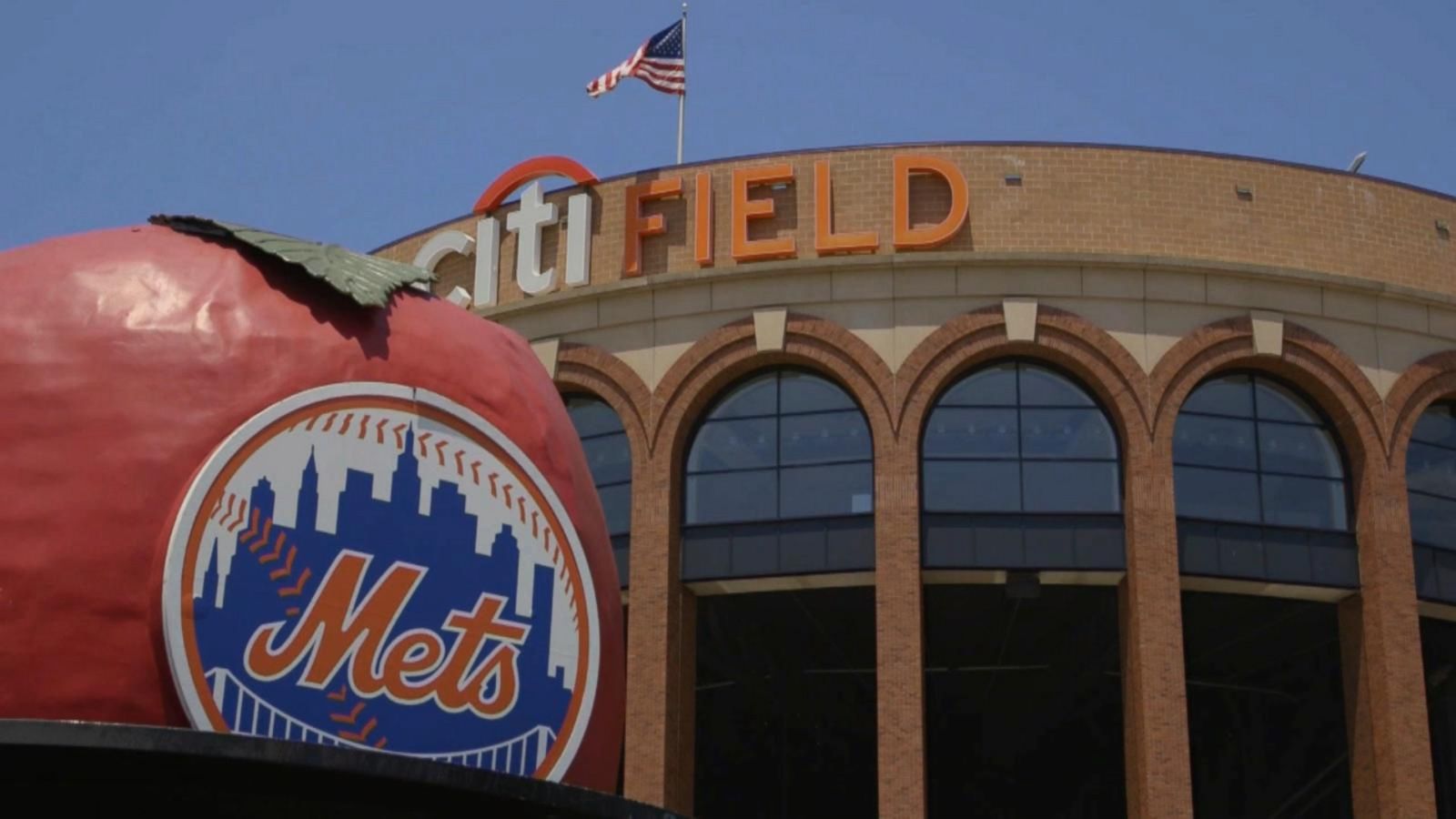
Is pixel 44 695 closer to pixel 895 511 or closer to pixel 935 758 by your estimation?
pixel 895 511

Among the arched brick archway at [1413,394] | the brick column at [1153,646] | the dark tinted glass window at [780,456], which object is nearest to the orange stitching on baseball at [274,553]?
the dark tinted glass window at [780,456]

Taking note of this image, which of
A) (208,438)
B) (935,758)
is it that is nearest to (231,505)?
(208,438)

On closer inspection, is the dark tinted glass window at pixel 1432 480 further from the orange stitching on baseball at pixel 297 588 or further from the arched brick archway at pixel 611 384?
the orange stitching on baseball at pixel 297 588

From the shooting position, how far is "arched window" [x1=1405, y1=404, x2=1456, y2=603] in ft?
106

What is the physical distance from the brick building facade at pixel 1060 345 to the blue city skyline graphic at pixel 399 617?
13.8m

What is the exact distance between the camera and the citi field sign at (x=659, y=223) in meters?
32.4

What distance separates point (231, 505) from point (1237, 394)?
20970 mm

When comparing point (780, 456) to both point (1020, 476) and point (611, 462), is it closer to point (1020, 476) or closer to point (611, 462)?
point (611, 462)

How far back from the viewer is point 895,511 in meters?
30.8

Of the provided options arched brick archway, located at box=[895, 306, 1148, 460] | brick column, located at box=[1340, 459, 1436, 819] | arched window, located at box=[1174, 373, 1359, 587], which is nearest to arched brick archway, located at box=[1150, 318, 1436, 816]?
brick column, located at box=[1340, 459, 1436, 819]

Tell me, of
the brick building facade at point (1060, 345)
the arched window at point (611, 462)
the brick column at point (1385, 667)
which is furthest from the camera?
the arched window at point (611, 462)

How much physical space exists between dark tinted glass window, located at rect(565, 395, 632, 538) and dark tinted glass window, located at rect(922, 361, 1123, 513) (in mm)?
5075

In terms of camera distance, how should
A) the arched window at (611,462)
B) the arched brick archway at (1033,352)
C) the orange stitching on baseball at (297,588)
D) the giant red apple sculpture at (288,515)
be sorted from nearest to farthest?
the giant red apple sculpture at (288,515) < the orange stitching on baseball at (297,588) < the arched brick archway at (1033,352) < the arched window at (611,462)

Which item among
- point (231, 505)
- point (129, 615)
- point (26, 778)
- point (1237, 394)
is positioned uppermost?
point (1237, 394)
